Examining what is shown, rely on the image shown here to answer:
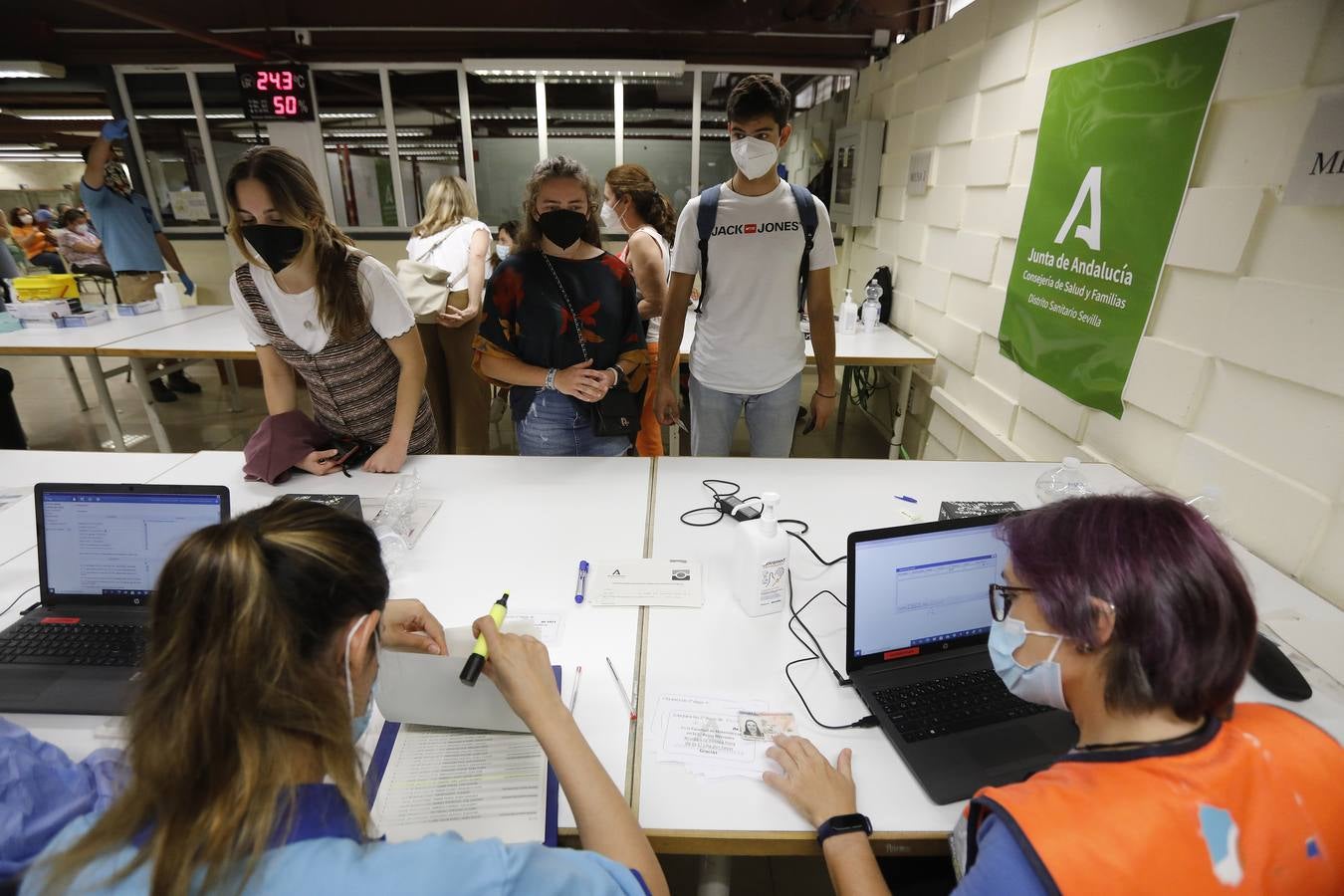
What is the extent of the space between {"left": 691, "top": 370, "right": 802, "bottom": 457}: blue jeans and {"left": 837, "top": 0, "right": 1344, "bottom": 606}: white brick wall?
3.13 ft

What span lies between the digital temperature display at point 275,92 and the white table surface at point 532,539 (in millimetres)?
4477

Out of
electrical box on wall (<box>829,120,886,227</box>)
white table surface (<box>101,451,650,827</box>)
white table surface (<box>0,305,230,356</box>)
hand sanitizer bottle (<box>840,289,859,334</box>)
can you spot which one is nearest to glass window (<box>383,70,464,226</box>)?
white table surface (<box>0,305,230,356</box>)

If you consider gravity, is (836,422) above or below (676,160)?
below

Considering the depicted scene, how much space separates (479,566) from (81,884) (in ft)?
2.88

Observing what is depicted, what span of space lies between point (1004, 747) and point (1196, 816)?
397 millimetres

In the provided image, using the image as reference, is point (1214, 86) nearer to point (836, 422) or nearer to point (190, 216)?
point (836, 422)

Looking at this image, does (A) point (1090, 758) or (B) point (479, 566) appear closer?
(A) point (1090, 758)

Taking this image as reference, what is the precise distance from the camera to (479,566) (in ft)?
4.54

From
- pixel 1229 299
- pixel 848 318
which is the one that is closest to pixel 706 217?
pixel 1229 299

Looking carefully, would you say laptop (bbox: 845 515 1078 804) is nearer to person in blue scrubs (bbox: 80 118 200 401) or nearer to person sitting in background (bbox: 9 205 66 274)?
person in blue scrubs (bbox: 80 118 200 401)

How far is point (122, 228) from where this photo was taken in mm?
4324

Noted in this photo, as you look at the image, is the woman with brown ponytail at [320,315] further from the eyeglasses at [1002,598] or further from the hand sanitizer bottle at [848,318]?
the hand sanitizer bottle at [848,318]

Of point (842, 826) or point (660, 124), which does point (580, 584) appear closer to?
point (842, 826)

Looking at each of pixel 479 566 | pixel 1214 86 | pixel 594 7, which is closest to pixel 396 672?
pixel 479 566
